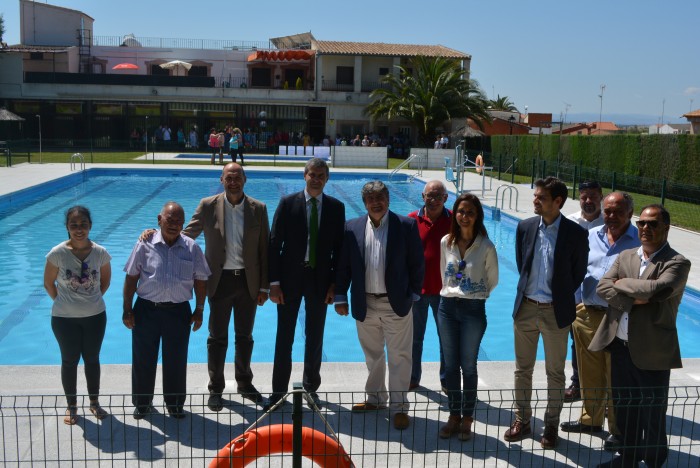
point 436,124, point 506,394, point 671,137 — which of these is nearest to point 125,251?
point 506,394

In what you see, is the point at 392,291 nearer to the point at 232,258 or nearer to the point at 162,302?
the point at 232,258

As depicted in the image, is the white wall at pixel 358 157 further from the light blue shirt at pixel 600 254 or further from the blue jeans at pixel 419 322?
the light blue shirt at pixel 600 254

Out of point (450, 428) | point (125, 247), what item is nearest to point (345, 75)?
point (125, 247)

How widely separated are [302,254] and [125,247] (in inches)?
352

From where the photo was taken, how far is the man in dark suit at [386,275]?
5117mm

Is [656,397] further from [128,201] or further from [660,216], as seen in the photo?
[128,201]

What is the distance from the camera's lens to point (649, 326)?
4.27 m

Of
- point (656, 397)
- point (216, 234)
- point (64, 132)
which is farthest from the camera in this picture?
point (64, 132)

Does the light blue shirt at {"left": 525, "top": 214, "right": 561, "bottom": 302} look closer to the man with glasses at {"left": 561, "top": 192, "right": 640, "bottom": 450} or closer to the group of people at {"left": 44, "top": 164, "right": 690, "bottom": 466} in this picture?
the group of people at {"left": 44, "top": 164, "right": 690, "bottom": 466}

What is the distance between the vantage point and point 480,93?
38312 mm

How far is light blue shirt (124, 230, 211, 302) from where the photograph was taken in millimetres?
5105

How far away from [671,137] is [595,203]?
18.6m

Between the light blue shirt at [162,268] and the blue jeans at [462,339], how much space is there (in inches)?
72.0

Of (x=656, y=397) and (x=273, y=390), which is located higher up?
(x=656, y=397)
